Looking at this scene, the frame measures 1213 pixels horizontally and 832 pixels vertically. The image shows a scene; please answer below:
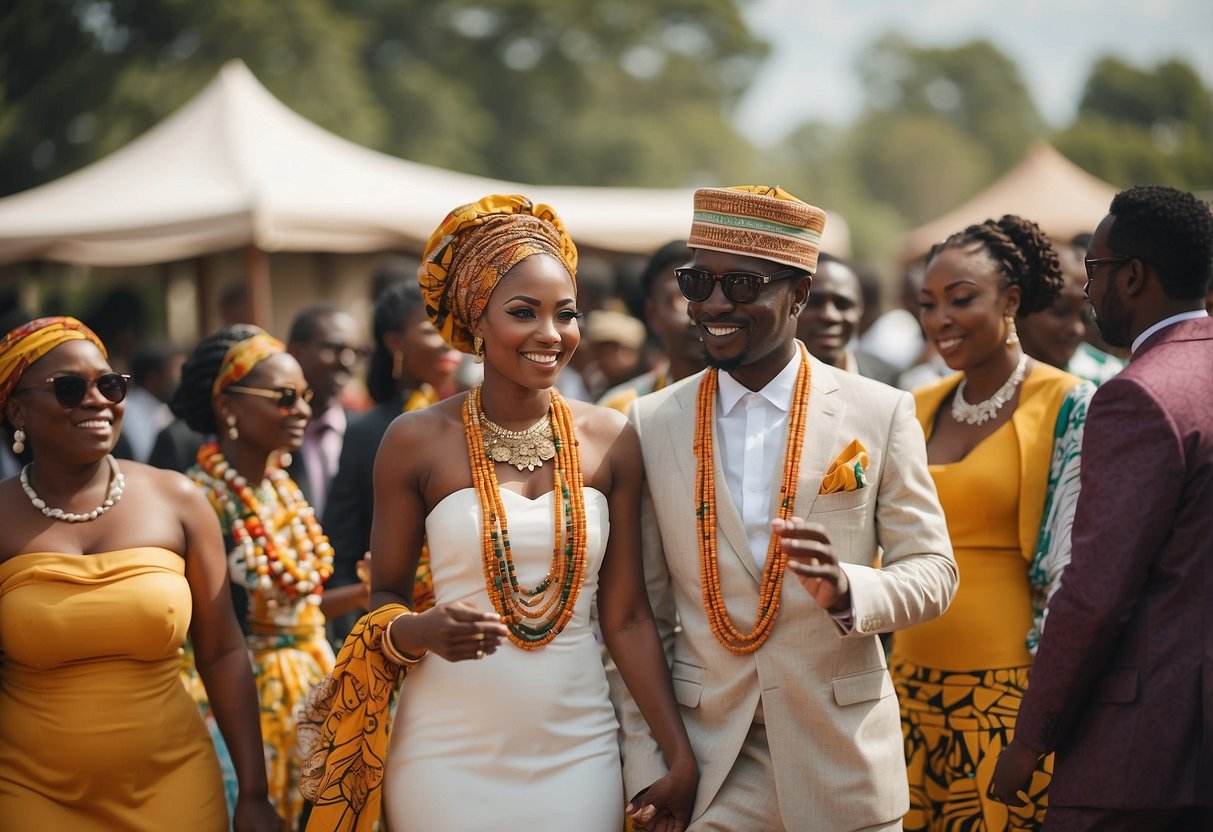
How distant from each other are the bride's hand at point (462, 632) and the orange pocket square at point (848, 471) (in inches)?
43.1

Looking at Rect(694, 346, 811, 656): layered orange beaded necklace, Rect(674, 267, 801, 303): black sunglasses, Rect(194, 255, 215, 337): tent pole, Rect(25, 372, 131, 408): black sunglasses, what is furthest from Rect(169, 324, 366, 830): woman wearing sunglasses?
Rect(194, 255, 215, 337): tent pole

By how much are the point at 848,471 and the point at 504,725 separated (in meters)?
1.30

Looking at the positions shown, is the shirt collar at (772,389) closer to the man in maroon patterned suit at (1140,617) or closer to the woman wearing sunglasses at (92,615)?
the man in maroon patterned suit at (1140,617)

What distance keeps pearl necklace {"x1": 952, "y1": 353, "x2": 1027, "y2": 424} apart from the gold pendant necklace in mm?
1838

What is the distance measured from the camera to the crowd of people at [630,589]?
3.32 metres

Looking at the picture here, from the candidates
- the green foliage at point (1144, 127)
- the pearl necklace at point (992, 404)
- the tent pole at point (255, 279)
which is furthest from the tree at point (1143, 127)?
A: the pearl necklace at point (992, 404)

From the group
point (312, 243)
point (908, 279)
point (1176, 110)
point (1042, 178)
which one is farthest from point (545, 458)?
point (1176, 110)

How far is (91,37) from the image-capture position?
72.8 feet

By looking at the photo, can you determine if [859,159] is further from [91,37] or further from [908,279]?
[908,279]

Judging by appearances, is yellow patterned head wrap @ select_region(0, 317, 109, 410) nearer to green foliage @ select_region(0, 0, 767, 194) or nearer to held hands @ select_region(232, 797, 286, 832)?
held hands @ select_region(232, 797, 286, 832)

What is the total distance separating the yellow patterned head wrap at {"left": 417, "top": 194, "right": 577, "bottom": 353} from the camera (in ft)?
12.7

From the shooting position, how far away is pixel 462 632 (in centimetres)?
332

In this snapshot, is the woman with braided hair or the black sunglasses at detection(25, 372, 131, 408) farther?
the woman with braided hair

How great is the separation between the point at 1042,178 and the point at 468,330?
1636cm
